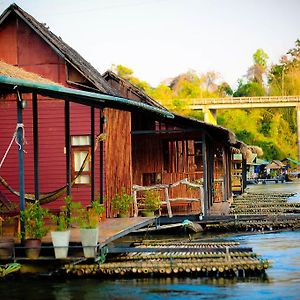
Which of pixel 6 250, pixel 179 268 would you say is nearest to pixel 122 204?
pixel 179 268

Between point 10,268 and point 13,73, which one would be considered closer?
point 10,268

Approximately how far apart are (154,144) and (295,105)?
5292 centimetres

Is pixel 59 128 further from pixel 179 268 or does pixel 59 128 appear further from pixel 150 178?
pixel 179 268

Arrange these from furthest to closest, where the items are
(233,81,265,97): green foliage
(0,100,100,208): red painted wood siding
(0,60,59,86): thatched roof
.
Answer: (233,81,265,97): green foliage
(0,100,100,208): red painted wood siding
(0,60,59,86): thatched roof

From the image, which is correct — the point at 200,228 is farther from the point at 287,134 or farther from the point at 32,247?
the point at 287,134

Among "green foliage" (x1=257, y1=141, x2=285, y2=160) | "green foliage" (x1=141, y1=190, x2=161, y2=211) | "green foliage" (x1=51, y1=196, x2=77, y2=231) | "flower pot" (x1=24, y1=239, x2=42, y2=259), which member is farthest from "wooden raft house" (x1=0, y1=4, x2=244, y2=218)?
"green foliage" (x1=257, y1=141, x2=285, y2=160)

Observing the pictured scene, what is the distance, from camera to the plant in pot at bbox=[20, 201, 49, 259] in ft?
35.3

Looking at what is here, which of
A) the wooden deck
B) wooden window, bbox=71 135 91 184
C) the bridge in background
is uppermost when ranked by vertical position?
the bridge in background

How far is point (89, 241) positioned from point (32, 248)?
0.84 meters

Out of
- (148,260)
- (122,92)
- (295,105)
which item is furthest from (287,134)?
(148,260)

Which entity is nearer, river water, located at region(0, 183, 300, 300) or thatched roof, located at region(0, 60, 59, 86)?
river water, located at region(0, 183, 300, 300)

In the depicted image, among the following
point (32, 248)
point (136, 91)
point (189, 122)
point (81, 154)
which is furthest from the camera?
point (136, 91)

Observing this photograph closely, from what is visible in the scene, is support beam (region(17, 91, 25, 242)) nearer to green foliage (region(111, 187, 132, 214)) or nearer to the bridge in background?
green foliage (region(111, 187, 132, 214))

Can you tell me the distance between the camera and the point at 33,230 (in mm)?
10922
